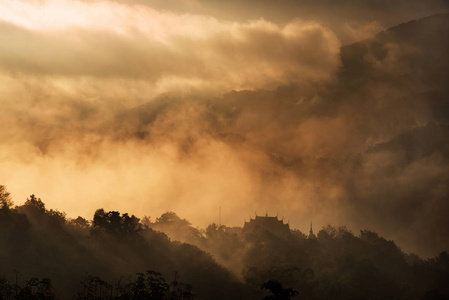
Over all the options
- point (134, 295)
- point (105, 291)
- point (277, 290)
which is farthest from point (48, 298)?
point (277, 290)

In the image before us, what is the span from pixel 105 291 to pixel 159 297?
26.2m

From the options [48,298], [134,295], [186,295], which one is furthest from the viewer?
[186,295]

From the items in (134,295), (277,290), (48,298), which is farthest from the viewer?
(134,295)

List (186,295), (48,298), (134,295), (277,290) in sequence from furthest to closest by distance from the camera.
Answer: (186,295)
(134,295)
(48,298)
(277,290)

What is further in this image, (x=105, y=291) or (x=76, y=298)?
(x=105, y=291)

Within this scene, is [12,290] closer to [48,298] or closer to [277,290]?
[48,298]

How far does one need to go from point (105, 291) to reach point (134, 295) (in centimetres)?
2361

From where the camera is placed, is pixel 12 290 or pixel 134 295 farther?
pixel 12 290

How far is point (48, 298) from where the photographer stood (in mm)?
158500

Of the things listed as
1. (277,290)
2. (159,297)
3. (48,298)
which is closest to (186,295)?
(159,297)

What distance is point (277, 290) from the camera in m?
123

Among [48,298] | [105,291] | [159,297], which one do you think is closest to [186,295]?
[159,297]

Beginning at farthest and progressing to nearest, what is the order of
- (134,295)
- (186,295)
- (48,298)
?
(186,295) < (134,295) < (48,298)

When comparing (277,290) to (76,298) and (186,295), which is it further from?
(76,298)
